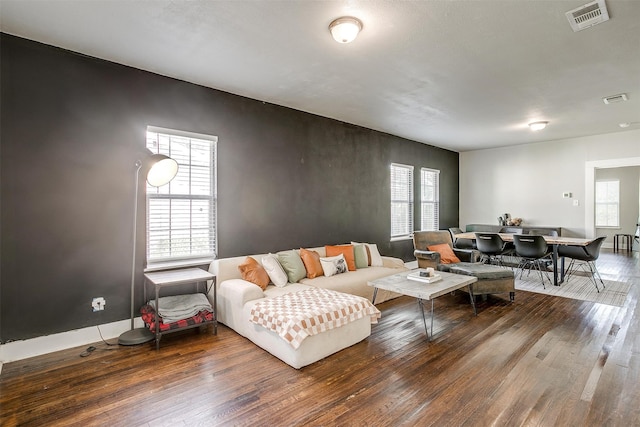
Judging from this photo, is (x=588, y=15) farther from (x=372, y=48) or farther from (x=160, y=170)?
(x=160, y=170)

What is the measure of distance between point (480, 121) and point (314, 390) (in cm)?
505

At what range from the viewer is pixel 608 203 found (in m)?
Answer: 9.73

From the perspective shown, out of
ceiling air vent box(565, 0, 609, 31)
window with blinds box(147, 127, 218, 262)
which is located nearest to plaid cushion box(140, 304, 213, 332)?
window with blinds box(147, 127, 218, 262)

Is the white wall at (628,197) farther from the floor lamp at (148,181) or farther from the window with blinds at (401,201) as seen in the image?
the floor lamp at (148,181)

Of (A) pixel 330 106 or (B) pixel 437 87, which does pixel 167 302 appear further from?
(B) pixel 437 87

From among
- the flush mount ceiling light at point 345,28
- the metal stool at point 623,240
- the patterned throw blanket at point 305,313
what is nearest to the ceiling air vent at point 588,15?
Result: the flush mount ceiling light at point 345,28

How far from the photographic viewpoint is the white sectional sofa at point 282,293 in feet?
8.84

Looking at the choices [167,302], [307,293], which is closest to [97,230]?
[167,302]

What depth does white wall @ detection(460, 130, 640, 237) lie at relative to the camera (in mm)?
6422

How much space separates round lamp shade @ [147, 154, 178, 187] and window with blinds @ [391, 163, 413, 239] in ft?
14.6

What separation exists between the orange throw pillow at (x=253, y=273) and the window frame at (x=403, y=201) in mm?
3457

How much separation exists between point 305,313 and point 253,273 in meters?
1.16

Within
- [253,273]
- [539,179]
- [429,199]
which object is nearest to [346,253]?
[253,273]

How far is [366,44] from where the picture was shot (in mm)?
2865
